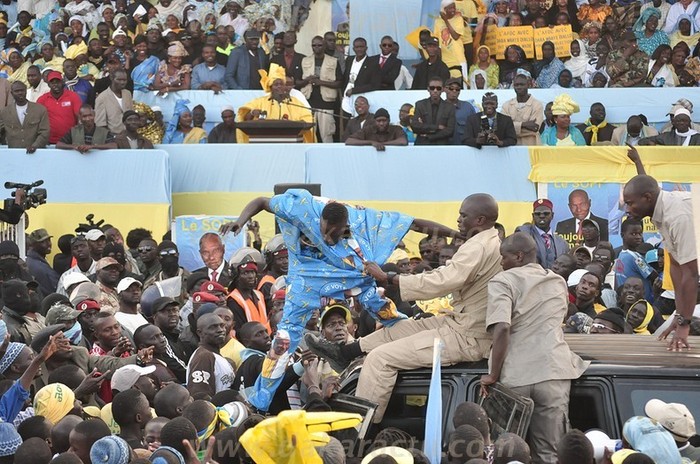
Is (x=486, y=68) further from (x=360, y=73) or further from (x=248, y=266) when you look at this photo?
(x=248, y=266)

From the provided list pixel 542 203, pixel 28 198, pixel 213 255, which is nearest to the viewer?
pixel 213 255

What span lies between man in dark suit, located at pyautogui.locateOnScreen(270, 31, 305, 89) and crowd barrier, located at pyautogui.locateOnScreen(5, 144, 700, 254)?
199cm

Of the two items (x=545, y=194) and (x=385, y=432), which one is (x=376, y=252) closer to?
(x=385, y=432)

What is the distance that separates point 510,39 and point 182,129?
4.56 meters

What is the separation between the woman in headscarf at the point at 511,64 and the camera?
19.0m

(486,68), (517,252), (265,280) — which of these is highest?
(486,68)

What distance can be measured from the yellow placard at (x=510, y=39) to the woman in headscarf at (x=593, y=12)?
3.82 feet

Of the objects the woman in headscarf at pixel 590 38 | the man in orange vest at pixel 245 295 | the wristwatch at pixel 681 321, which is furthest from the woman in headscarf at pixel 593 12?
the wristwatch at pixel 681 321

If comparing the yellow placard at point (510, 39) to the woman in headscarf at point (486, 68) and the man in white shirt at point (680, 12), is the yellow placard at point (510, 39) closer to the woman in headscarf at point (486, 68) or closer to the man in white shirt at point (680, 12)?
the woman in headscarf at point (486, 68)

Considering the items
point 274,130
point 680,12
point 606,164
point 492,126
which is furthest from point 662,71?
point 274,130

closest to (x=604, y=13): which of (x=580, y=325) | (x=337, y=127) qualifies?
(x=337, y=127)

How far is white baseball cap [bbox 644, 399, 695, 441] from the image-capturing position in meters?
6.58

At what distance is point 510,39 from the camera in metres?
19.4

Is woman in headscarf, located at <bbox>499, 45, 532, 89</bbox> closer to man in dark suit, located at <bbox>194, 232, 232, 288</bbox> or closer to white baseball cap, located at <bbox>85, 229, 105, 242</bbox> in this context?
man in dark suit, located at <bbox>194, 232, 232, 288</bbox>
